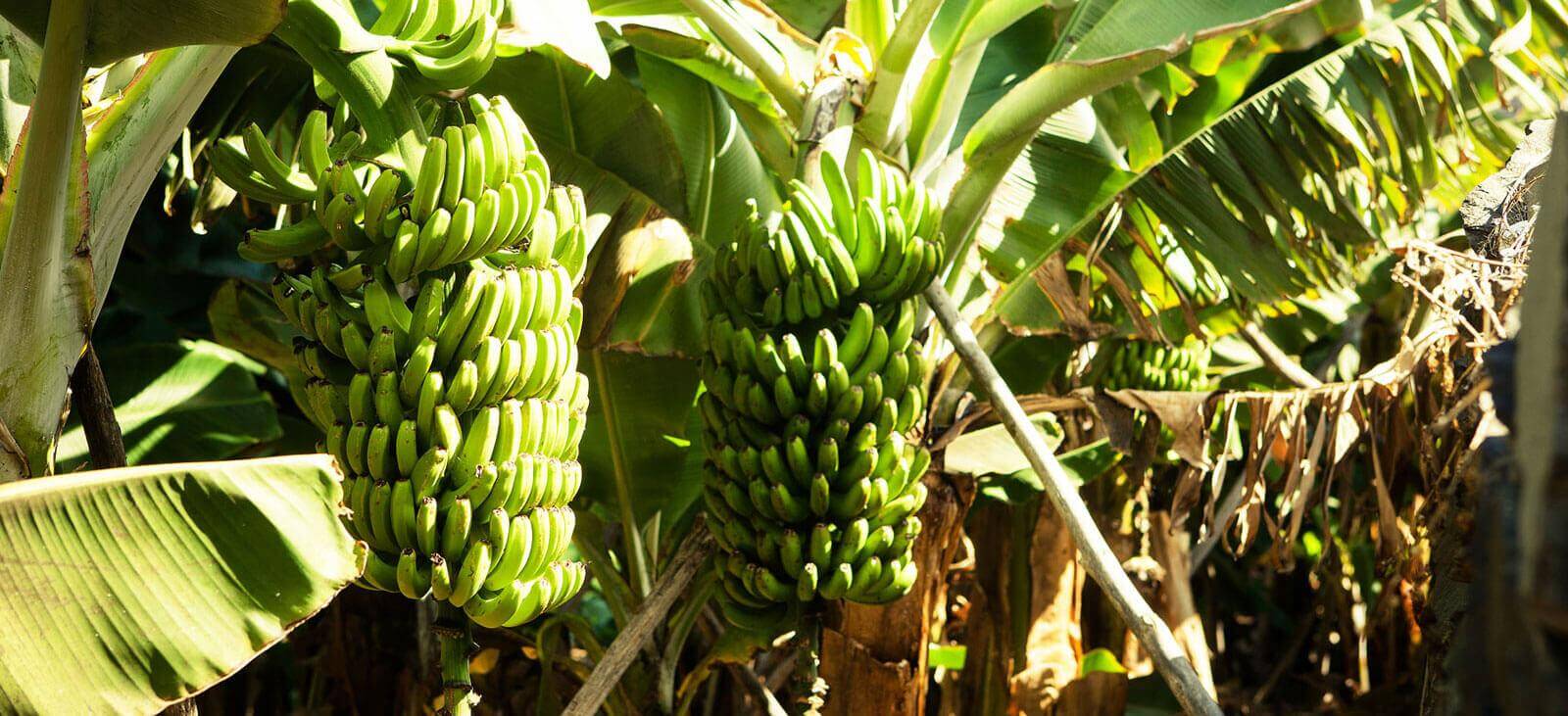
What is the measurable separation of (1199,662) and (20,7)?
10.0 feet

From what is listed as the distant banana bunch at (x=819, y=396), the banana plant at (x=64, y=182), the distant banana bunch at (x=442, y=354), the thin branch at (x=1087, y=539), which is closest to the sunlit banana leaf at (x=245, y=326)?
the banana plant at (x=64, y=182)

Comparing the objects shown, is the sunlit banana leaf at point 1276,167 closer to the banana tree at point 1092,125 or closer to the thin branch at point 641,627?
the banana tree at point 1092,125

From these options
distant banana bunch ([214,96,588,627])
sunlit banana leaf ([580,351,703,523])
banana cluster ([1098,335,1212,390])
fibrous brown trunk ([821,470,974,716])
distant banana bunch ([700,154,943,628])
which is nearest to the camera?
distant banana bunch ([214,96,588,627])

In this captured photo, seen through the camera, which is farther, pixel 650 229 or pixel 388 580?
pixel 650 229

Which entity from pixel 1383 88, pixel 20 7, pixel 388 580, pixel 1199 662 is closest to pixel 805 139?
pixel 388 580

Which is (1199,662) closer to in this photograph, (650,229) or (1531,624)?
(650,229)

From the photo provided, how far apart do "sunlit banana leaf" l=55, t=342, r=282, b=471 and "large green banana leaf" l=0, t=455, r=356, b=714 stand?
1.39m

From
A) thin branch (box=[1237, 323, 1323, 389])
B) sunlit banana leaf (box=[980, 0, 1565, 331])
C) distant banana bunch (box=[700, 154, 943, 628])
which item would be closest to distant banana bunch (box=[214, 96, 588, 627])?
distant banana bunch (box=[700, 154, 943, 628])

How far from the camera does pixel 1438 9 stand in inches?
96.9

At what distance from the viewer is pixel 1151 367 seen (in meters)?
2.98

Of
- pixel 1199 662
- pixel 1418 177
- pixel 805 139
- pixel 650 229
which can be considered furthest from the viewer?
pixel 1199 662

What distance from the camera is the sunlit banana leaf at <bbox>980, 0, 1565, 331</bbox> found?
229 centimetres

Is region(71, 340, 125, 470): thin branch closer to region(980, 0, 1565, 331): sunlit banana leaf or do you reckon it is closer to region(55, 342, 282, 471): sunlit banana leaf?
region(55, 342, 282, 471): sunlit banana leaf

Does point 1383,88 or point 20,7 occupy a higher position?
point 1383,88
